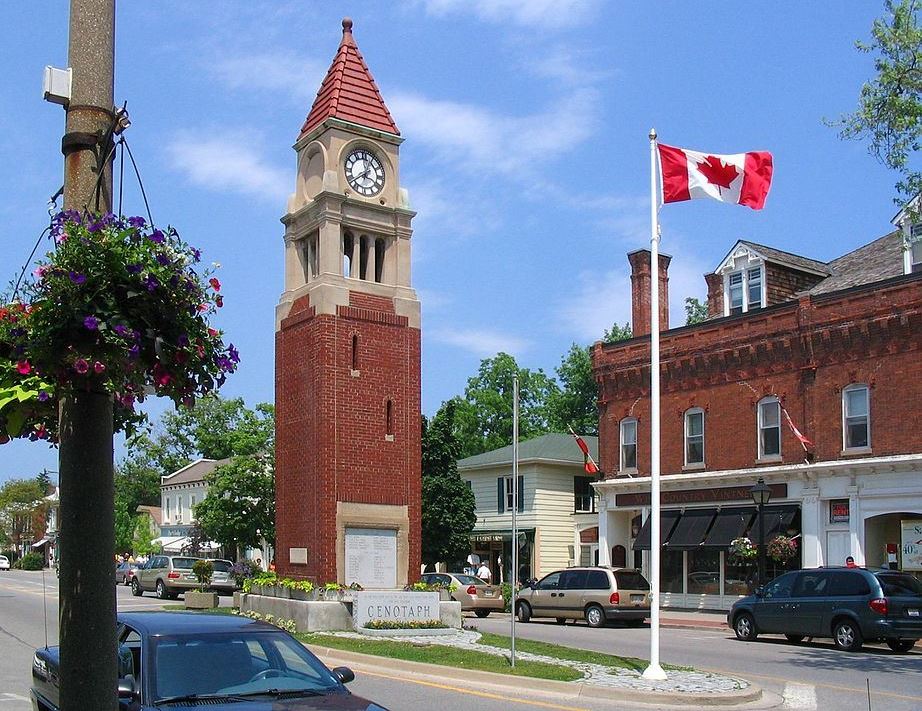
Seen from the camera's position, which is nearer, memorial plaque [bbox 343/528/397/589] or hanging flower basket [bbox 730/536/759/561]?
memorial plaque [bbox 343/528/397/589]

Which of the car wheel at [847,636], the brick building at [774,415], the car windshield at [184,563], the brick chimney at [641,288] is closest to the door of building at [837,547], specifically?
the brick building at [774,415]

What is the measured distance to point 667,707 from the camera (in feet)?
44.5

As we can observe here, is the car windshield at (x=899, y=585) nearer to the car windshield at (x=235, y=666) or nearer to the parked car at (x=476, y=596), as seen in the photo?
the parked car at (x=476, y=596)

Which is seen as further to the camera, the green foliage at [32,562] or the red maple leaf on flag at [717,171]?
the green foliage at [32,562]

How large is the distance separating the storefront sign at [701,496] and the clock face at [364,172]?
1663cm

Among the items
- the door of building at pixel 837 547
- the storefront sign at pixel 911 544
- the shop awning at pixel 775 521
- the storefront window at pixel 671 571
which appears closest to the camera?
the storefront sign at pixel 911 544

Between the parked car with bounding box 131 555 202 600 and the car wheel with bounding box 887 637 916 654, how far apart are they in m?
28.7

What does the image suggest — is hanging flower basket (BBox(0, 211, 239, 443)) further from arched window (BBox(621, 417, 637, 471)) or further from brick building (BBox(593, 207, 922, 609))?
arched window (BBox(621, 417, 637, 471))

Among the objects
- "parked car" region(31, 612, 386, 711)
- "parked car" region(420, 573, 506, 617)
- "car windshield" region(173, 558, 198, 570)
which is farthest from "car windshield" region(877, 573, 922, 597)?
"car windshield" region(173, 558, 198, 570)

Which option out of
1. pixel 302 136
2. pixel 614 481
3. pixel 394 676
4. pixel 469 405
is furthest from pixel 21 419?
pixel 469 405

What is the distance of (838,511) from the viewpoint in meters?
32.8

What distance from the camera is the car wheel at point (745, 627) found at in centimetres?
2495

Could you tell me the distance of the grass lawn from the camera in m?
15.5

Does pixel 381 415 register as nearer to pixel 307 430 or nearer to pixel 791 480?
pixel 307 430
